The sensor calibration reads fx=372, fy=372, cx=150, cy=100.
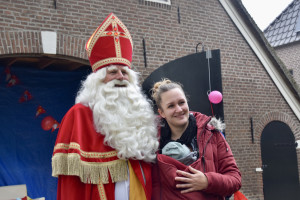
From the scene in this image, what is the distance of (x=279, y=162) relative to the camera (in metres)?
8.32

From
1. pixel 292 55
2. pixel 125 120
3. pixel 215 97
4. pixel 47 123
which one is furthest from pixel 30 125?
pixel 292 55

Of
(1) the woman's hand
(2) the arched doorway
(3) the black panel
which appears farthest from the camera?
(2) the arched doorway

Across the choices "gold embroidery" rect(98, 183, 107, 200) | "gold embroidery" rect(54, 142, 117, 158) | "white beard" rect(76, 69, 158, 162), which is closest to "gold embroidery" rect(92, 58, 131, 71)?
"white beard" rect(76, 69, 158, 162)

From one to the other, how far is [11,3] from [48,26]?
0.59 meters

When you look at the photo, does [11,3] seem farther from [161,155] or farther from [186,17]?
[161,155]

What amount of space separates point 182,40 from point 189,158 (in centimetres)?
490

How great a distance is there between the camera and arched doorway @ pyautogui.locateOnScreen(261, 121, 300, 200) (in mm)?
8109

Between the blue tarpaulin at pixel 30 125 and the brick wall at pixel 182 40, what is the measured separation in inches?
42.9

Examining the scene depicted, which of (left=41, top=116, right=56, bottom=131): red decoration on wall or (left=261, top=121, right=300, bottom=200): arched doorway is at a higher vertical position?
(left=41, top=116, right=56, bottom=131): red decoration on wall

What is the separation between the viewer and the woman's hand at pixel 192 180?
2.35 metres

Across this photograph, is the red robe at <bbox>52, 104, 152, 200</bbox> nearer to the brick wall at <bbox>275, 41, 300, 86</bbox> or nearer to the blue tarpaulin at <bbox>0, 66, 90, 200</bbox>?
the blue tarpaulin at <bbox>0, 66, 90, 200</bbox>

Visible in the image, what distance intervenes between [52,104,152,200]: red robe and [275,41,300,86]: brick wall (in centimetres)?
1466

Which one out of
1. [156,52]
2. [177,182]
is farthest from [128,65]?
[156,52]

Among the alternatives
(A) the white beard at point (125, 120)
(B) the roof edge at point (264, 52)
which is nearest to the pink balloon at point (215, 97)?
(A) the white beard at point (125, 120)
